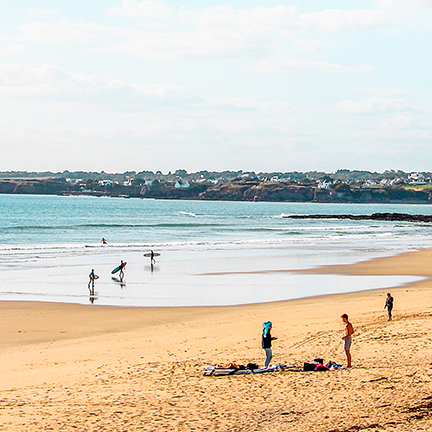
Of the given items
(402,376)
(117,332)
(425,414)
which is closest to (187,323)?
(117,332)

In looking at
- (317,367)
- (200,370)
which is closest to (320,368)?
(317,367)

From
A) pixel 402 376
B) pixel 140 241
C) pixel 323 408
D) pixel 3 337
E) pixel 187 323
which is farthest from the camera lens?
pixel 140 241

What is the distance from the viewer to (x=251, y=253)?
4184 centimetres

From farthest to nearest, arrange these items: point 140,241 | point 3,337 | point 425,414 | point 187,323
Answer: point 140,241 < point 187,323 < point 3,337 < point 425,414

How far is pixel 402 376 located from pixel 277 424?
3.12 metres

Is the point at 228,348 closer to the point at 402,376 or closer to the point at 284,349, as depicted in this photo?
the point at 284,349

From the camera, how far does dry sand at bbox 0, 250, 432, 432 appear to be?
8.84 m

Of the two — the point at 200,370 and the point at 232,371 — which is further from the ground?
the point at 232,371

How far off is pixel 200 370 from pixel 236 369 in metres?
0.86

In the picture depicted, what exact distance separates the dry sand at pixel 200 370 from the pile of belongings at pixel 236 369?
0.23 m

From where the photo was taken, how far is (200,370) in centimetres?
1173

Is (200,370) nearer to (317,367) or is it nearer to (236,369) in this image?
(236,369)

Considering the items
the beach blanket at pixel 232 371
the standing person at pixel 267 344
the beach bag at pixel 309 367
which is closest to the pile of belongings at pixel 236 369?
the beach blanket at pixel 232 371

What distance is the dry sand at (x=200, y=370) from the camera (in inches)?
348
